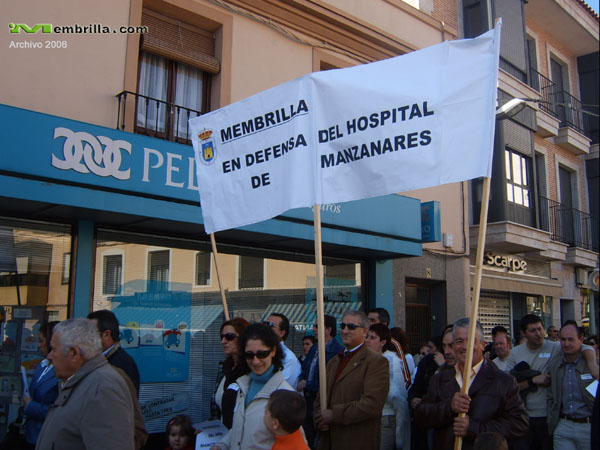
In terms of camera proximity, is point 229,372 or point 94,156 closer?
point 229,372

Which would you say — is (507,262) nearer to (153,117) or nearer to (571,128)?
(571,128)

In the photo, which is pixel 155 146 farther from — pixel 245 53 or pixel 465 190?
pixel 465 190

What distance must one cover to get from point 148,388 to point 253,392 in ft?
14.7

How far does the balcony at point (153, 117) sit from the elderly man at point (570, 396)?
226 inches

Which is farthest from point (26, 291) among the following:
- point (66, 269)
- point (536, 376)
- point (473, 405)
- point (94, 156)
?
point (536, 376)

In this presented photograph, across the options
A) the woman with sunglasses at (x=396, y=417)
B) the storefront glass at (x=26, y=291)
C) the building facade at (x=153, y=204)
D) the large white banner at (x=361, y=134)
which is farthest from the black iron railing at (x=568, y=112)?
the storefront glass at (x=26, y=291)

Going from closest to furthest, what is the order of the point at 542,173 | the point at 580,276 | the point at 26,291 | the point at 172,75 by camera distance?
the point at 26,291 < the point at 172,75 < the point at 542,173 < the point at 580,276

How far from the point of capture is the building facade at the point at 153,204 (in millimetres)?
6816

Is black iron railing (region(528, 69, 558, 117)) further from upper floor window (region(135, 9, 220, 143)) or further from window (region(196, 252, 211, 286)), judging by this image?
window (region(196, 252, 211, 286))

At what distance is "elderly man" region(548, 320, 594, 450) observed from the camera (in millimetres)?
5336

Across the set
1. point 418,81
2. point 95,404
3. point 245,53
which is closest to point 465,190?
point 245,53

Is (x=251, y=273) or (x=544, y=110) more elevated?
(x=544, y=110)

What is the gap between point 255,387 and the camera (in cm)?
380

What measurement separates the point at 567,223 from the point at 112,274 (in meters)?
15.2
